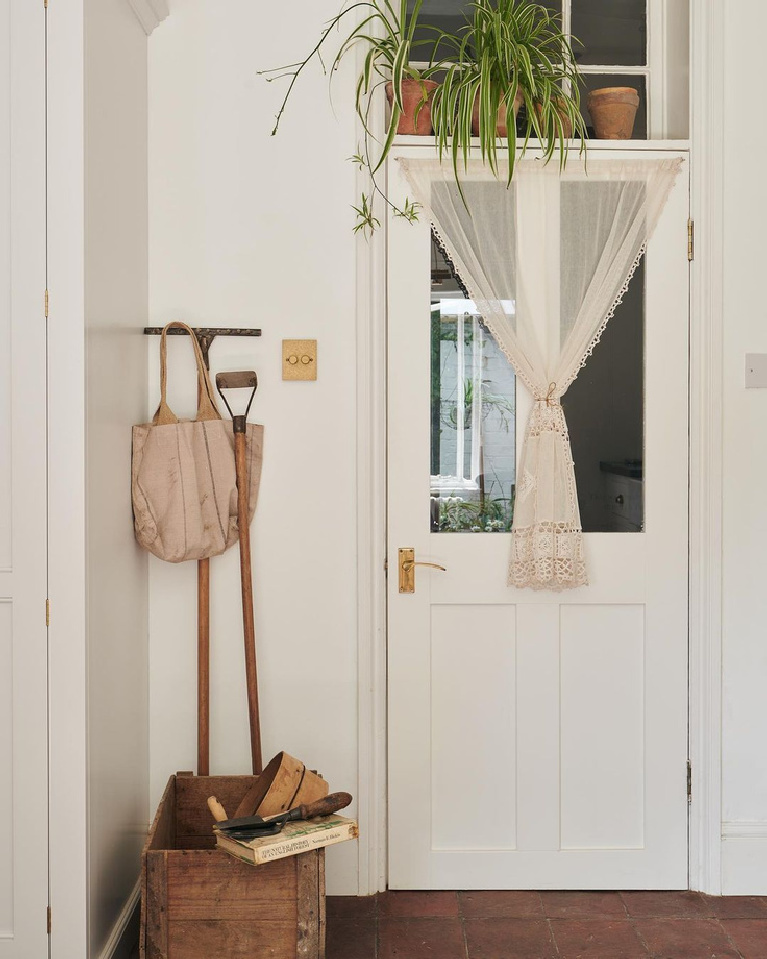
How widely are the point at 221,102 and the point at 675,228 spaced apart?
133cm

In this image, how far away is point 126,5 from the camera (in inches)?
85.7

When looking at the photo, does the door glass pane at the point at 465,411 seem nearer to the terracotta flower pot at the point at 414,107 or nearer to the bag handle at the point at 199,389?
the terracotta flower pot at the point at 414,107

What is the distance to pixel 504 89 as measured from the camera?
2.33 m

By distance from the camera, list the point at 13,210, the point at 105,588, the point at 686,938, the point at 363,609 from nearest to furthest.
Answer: the point at 13,210 → the point at 105,588 → the point at 686,938 → the point at 363,609

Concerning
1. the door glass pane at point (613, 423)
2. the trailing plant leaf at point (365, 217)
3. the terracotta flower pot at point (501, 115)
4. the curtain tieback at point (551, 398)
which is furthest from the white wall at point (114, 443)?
the door glass pane at point (613, 423)

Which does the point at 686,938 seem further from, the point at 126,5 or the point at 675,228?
the point at 126,5

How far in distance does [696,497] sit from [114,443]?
1613 millimetres

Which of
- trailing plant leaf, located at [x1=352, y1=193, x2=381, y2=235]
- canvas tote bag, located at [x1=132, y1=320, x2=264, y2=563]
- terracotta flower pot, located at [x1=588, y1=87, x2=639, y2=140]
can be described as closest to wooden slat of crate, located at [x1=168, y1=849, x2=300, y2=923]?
canvas tote bag, located at [x1=132, y1=320, x2=264, y2=563]

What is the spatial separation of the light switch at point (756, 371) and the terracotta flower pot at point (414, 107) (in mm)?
1122

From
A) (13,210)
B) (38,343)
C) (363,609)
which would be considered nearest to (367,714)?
(363,609)

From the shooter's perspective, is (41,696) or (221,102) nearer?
(41,696)

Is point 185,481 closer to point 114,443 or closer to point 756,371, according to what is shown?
point 114,443

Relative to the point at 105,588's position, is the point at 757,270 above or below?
above

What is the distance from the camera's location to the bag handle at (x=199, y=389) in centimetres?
235
